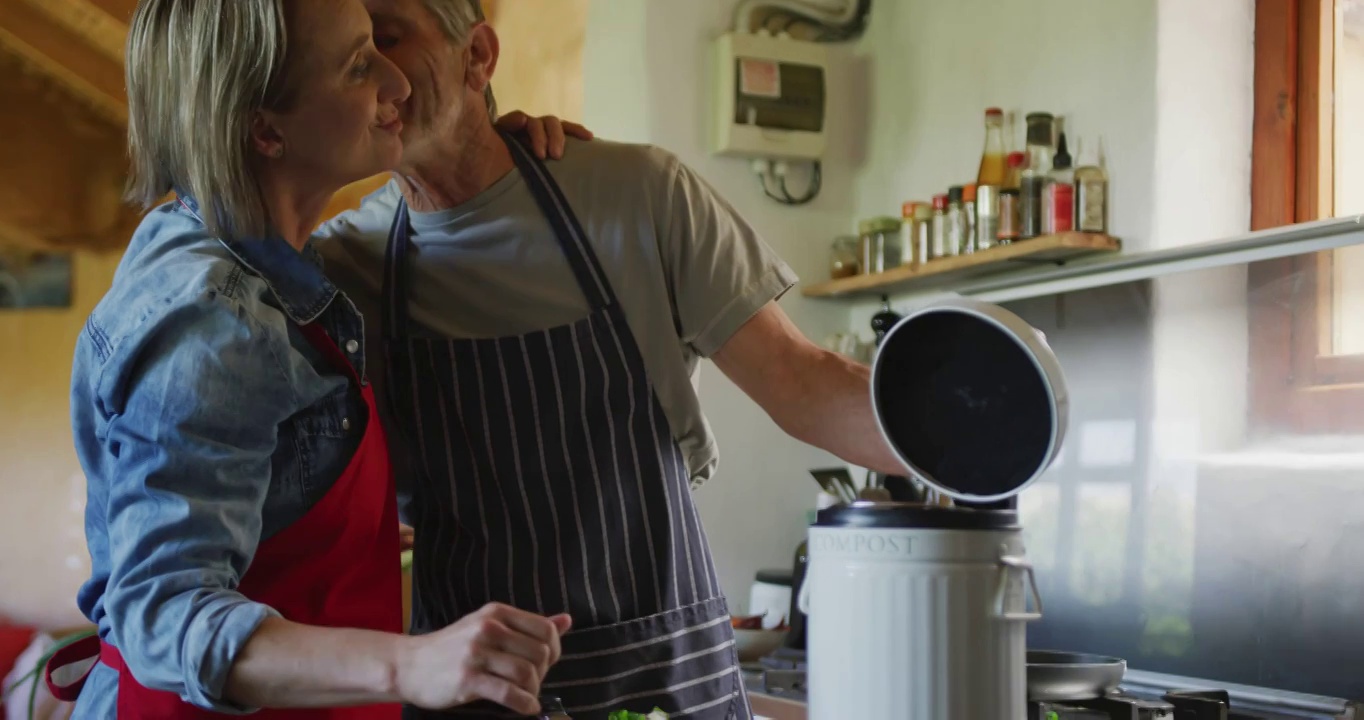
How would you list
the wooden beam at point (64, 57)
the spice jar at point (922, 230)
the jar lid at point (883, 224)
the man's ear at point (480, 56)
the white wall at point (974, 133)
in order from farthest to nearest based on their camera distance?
the jar lid at point (883, 224)
the spice jar at point (922, 230)
the white wall at point (974, 133)
the wooden beam at point (64, 57)
the man's ear at point (480, 56)

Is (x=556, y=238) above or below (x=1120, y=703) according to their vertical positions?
above

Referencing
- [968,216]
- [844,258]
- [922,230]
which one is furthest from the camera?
[844,258]

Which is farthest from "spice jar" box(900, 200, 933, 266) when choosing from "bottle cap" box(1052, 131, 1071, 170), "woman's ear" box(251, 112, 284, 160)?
"woman's ear" box(251, 112, 284, 160)

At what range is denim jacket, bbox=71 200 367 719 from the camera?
80cm

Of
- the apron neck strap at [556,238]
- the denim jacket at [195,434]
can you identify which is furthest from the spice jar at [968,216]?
the denim jacket at [195,434]

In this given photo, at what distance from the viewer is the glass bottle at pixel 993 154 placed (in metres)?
2.70

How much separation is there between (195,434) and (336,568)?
21cm

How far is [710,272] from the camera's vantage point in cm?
126

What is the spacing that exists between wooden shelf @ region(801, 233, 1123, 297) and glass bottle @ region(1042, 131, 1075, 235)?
1.2 inches

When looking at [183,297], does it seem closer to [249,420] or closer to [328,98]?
[249,420]

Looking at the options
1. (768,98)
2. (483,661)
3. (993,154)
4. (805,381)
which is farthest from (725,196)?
(483,661)

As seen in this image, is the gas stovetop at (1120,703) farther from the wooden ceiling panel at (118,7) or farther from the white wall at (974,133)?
the wooden ceiling panel at (118,7)

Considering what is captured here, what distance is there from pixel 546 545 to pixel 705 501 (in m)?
1.84

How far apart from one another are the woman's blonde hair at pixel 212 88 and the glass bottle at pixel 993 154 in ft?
6.40
